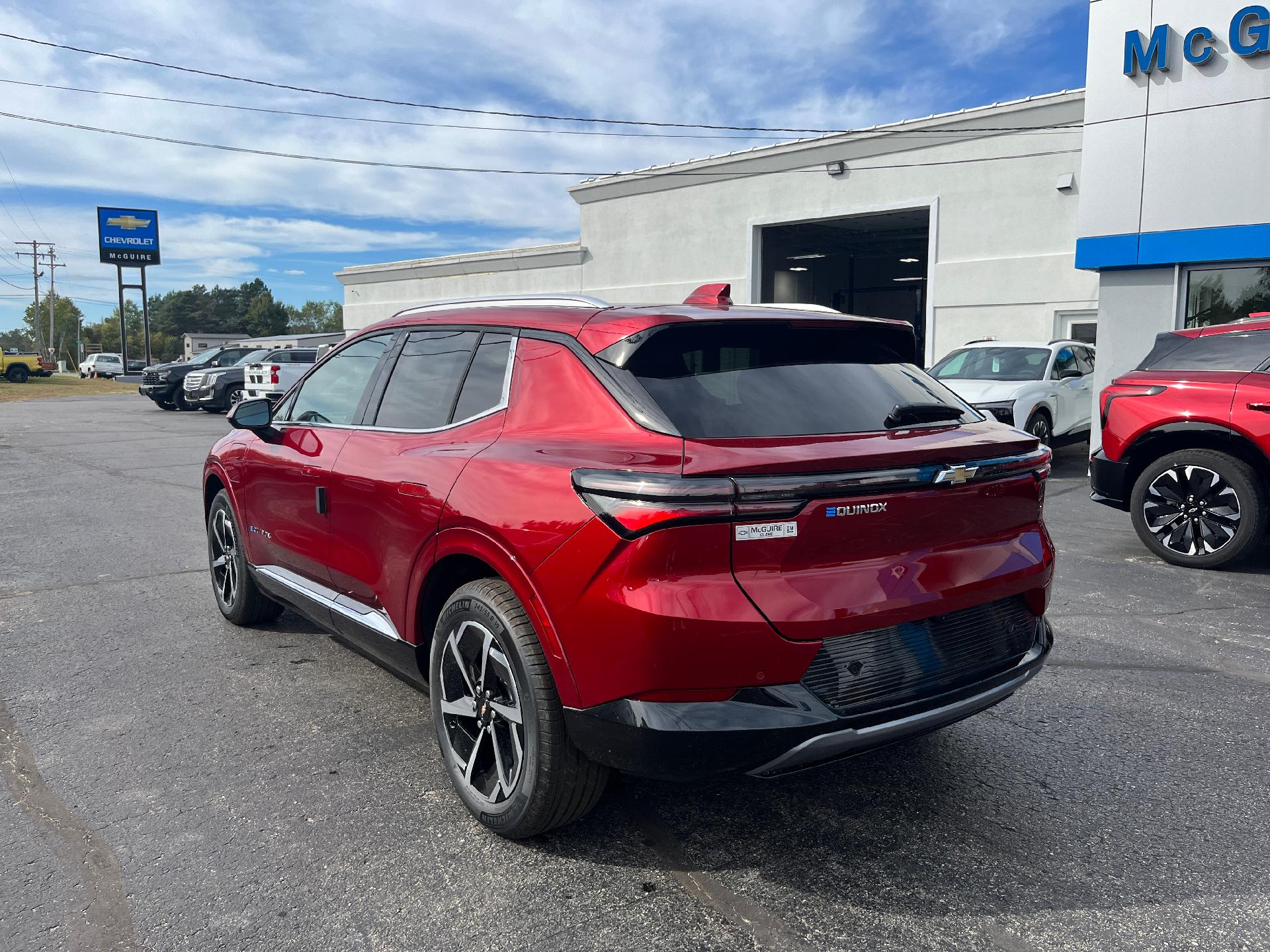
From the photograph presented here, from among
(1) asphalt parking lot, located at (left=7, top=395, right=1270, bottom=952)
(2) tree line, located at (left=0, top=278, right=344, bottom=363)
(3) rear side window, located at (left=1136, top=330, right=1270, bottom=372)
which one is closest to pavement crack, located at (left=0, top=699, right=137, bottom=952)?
(1) asphalt parking lot, located at (left=7, top=395, right=1270, bottom=952)

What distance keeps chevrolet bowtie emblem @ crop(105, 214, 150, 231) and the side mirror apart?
66526 mm

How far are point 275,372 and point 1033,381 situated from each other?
A: 17.6 metres

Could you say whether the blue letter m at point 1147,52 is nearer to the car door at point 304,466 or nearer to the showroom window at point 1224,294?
the showroom window at point 1224,294

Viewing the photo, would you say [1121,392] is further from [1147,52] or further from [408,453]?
[1147,52]

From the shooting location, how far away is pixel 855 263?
111ft

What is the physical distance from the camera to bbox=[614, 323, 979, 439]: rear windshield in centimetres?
277

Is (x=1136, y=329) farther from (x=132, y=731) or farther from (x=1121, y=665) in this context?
(x=132, y=731)

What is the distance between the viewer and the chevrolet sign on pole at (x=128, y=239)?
6066 cm

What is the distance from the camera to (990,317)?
20.2 metres

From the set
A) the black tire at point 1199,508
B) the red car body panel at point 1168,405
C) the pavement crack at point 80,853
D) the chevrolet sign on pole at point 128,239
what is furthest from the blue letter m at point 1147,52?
the chevrolet sign on pole at point 128,239

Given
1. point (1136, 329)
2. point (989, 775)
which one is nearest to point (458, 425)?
point (989, 775)

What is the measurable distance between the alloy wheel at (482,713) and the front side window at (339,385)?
4.60ft

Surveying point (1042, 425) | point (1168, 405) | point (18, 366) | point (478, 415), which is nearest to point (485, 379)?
point (478, 415)

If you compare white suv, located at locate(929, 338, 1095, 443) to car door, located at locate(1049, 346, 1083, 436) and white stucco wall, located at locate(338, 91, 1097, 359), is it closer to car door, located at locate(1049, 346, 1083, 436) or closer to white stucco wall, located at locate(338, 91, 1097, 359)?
car door, located at locate(1049, 346, 1083, 436)
